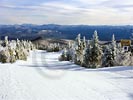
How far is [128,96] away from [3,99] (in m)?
6.46

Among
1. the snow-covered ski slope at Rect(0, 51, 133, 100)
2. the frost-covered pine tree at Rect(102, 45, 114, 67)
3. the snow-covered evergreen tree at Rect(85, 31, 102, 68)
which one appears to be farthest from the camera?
the frost-covered pine tree at Rect(102, 45, 114, 67)

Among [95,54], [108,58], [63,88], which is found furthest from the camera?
[108,58]

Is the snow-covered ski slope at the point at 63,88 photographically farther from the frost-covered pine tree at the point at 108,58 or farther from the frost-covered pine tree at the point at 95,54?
the frost-covered pine tree at the point at 108,58

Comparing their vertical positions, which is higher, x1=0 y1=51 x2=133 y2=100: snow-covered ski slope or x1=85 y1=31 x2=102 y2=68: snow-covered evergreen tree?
x1=0 y1=51 x2=133 y2=100: snow-covered ski slope

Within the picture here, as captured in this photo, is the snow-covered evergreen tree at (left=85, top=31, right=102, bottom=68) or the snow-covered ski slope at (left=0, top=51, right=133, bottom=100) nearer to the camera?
the snow-covered ski slope at (left=0, top=51, right=133, bottom=100)

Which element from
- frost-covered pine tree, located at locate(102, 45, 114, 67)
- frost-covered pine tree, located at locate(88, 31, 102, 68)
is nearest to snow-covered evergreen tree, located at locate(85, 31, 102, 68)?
frost-covered pine tree, located at locate(88, 31, 102, 68)

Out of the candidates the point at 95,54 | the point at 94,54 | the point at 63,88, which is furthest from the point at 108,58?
the point at 63,88

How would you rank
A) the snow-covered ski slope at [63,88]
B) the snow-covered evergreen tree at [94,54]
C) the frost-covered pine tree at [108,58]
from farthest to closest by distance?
the frost-covered pine tree at [108,58] → the snow-covered evergreen tree at [94,54] → the snow-covered ski slope at [63,88]

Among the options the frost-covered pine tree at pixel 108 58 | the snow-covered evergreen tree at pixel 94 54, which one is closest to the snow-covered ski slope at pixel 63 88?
the snow-covered evergreen tree at pixel 94 54

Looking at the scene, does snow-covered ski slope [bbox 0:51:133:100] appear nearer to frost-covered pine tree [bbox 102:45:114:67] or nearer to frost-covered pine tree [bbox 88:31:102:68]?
frost-covered pine tree [bbox 88:31:102:68]

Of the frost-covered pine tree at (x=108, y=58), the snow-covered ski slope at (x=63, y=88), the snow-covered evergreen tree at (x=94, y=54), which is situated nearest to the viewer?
the snow-covered ski slope at (x=63, y=88)

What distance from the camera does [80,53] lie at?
70438 mm

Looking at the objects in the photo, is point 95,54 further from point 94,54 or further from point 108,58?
point 108,58

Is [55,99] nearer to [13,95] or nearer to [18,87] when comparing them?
[13,95]
